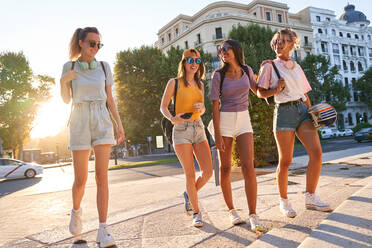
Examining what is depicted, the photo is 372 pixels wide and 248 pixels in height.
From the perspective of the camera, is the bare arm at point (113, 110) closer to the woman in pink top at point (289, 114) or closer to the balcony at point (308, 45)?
the woman in pink top at point (289, 114)

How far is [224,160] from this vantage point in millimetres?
3029

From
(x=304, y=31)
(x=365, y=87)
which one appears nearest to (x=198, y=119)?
(x=304, y=31)

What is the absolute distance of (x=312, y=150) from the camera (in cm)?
305

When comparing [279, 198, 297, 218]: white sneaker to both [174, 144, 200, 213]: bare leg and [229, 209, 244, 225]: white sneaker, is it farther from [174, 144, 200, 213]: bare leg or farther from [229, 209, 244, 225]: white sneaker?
[174, 144, 200, 213]: bare leg

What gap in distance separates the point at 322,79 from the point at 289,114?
40.6 meters

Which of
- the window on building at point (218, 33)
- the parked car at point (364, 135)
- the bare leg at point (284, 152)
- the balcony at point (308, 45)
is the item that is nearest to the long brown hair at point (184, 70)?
the bare leg at point (284, 152)

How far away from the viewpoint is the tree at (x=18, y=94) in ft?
103

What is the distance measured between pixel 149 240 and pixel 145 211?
1292mm

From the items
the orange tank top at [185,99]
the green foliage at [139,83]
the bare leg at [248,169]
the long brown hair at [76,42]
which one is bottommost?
the bare leg at [248,169]

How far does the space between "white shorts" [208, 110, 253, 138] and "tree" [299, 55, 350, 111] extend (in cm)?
3385

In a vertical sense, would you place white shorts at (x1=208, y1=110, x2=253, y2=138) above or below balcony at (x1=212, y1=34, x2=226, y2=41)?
below

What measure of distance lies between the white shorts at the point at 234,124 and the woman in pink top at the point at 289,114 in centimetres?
40

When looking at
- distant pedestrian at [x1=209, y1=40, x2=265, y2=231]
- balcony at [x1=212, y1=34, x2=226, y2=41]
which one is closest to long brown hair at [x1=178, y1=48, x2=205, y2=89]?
distant pedestrian at [x1=209, y1=40, x2=265, y2=231]

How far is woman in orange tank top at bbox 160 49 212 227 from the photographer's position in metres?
3.08
